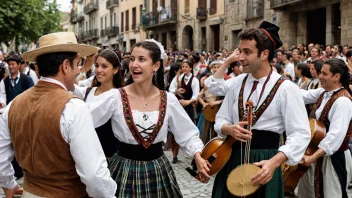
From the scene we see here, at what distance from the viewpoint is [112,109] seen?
10.7 ft

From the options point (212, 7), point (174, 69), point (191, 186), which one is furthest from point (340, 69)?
point (212, 7)

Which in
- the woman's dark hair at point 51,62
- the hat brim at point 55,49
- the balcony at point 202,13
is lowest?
the woman's dark hair at point 51,62

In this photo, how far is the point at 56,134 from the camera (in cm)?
235

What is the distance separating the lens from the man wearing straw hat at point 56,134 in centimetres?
234

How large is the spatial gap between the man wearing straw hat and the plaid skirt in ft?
1.93

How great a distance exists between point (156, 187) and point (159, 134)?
38 centimetres

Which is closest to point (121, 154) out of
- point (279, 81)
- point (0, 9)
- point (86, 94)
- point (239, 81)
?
point (239, 81)

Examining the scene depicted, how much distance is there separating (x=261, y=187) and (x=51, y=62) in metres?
1.61

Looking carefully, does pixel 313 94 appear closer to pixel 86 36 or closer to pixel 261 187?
pixel 261 187

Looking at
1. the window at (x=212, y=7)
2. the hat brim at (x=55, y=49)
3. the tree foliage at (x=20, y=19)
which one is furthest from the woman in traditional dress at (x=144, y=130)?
the window at (x=212, y=7)

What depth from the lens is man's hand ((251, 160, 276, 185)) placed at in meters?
2.79

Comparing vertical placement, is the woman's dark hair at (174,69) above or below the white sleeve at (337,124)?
above

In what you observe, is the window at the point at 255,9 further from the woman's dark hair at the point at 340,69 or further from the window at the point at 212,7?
the woman's dark hair at the point at 340,69

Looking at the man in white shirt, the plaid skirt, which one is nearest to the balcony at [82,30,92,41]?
the man in white shirt
